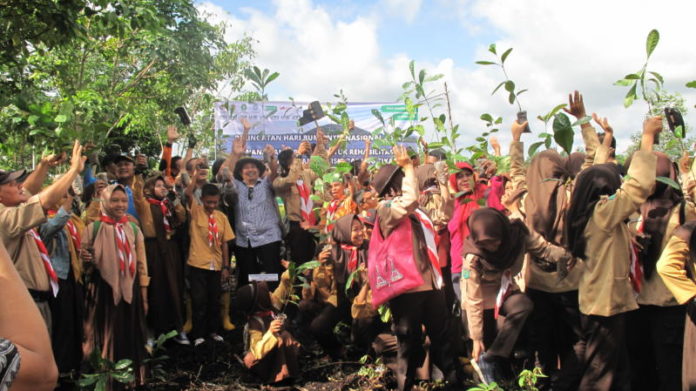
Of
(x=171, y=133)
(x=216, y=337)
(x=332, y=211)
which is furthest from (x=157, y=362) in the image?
(x=171, y=133)

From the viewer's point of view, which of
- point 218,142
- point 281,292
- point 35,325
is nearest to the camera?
point 35,325

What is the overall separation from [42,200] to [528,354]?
383 cm

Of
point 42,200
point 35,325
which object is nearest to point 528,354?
point 42,200

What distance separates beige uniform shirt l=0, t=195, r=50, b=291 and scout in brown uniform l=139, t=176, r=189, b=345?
1718 millimetres

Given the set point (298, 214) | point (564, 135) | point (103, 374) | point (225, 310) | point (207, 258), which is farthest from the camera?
point (298, 214)

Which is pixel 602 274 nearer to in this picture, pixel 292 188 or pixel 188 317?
pixel 292 188

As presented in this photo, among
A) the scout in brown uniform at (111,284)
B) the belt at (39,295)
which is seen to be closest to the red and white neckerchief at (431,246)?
the scout in brown uniform at (111,284)

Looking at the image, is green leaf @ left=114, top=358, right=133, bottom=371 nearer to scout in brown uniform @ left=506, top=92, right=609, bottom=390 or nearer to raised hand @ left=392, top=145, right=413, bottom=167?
raised hand @ left=392, top=145, right=413, bottom=167

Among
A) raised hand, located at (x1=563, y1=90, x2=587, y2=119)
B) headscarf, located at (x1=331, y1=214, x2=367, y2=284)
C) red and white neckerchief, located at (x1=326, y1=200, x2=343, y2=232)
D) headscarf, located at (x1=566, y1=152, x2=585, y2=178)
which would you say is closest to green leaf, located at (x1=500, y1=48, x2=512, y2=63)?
raised hand, located at (x1=563, y1=90, x2=587, y2=119)

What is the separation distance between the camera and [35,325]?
127 centimetres

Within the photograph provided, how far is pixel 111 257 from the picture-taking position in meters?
4.92

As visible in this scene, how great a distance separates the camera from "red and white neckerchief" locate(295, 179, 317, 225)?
7.22 m

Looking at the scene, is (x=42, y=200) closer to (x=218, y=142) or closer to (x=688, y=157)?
(x=688, y=157)

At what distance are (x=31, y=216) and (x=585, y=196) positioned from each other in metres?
3.72
